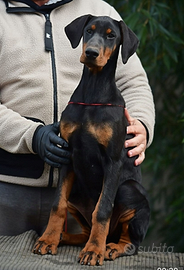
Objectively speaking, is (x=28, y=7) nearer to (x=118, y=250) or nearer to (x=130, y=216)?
(x=130, y=216)

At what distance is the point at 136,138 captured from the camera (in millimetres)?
2328

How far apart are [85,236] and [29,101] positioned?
0.71 m

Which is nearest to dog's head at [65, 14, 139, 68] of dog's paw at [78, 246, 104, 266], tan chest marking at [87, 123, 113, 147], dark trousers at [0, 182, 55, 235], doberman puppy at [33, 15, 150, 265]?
doberman puppy at [33, 15, 150, 265]

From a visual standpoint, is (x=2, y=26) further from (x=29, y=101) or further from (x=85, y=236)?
(x=85, y=236)

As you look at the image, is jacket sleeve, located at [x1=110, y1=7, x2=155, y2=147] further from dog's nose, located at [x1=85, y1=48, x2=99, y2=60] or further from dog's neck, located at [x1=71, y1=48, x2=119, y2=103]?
dog's nose, located at [x1=85, y1=48, x2=99, y2=60]

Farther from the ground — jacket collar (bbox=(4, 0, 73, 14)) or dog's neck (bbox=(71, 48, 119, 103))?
jacket collar (bbox=(4, 0, 73, 14))

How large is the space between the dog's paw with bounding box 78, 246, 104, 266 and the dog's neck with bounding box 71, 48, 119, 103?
0.60m

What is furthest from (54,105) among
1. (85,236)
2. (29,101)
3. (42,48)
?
(85,236)

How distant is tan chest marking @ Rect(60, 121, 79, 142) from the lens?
2071mm

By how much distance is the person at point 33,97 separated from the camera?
95.9 inches

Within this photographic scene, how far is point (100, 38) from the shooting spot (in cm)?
202

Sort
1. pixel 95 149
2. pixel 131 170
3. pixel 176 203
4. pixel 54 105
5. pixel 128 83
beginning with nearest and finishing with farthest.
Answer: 1. pixel 95 149
2. pixel 131 170
3. pixel 54 105
4. pixel 128 83
5. pixel 176 203

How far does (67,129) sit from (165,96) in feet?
7.92

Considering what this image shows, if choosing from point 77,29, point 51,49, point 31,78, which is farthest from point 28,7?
point 77,29
